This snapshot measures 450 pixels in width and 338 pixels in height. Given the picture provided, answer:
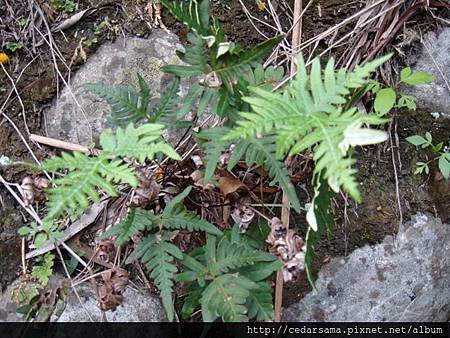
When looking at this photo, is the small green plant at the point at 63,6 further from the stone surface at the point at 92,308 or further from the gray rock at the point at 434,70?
the gray rock at the point at 434,70

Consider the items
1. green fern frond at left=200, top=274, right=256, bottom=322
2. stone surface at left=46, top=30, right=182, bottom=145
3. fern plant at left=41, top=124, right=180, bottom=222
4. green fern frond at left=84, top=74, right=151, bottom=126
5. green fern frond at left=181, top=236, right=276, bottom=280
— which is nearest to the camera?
fern plant at left=41, top=124, right=180, bottom=222

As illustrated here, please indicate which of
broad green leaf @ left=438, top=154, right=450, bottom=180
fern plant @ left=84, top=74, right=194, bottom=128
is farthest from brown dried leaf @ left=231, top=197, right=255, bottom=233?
broad green leaf @ left=438, top=154, right=450, bottom=180

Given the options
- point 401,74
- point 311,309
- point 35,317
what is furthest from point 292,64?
point 35,317

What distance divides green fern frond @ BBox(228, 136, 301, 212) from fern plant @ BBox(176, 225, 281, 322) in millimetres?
226

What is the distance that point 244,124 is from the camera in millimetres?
1279

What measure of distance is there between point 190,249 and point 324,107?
78 centimetres

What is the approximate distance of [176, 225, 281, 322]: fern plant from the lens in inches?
63.1

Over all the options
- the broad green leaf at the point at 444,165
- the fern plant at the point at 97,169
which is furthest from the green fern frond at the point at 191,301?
the broad green leaf at the point at 444,165

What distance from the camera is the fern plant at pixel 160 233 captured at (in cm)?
164

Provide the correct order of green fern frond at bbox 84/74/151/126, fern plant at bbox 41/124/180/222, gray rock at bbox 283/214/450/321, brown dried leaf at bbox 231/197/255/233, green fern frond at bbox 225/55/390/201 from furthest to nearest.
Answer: gray rock at bbox 283/214/450/321 < brown dried leaf at bbox 231/197/255/233 < green fern frond at bbox 84/74/151/126 < fern plant at bbox 41/124/180/222 < green fern frond at bbox 225/55/390/201

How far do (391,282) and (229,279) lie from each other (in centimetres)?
73

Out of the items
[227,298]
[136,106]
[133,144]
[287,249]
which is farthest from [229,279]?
[136,106]

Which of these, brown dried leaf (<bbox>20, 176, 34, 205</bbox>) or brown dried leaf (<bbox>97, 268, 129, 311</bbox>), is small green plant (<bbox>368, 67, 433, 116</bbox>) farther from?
brown dried leaf (<bbox>20, 176, 34, 205</bbox>)

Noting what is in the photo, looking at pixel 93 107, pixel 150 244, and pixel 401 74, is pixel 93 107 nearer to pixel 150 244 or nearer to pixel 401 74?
pixel 150 244
